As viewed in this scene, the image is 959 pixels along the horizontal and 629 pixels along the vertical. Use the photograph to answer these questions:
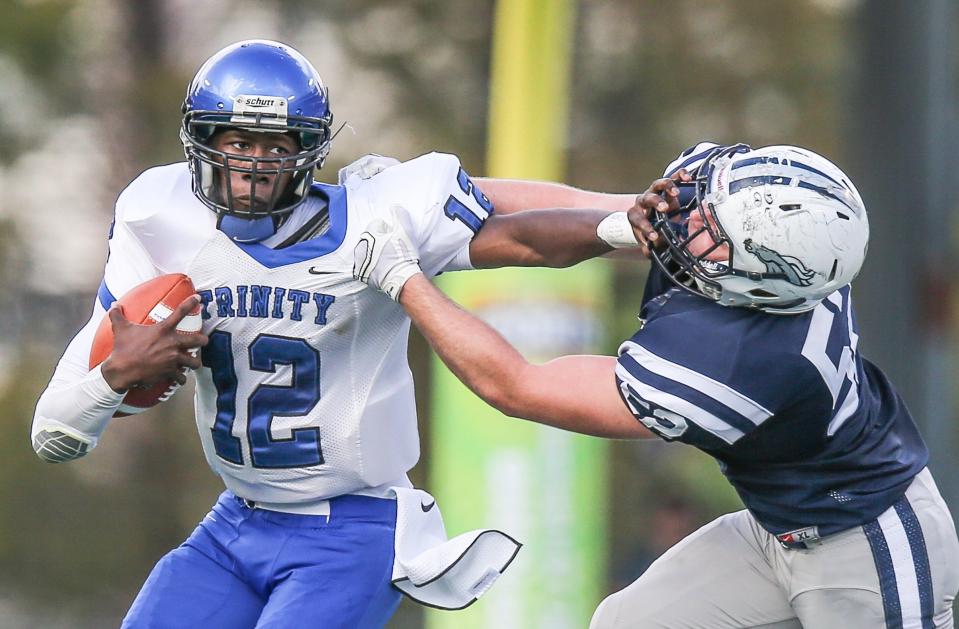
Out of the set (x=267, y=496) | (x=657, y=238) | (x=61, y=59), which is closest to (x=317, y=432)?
(x=267, y=496)

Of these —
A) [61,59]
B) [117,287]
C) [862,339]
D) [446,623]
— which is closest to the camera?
[117,287]

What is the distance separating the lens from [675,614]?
3.72 m

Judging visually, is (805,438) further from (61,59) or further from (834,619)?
(61,59)

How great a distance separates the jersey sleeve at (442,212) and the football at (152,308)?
1.76 feet

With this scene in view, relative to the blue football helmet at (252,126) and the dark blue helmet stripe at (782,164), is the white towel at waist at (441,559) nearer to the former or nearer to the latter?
the blue football helmet at (252,126)

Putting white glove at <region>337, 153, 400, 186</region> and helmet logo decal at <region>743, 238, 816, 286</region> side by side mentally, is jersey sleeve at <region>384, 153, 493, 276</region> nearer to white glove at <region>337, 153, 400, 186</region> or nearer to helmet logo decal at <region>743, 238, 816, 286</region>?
white glove at <region>337, 153, 400, 186</region>

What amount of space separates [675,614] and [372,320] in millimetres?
1080

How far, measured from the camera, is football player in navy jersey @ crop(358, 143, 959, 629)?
326cm

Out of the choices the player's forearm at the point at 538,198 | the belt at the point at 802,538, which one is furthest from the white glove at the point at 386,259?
the belt at the point at 802,538

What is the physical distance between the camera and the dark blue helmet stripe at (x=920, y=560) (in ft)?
11.4

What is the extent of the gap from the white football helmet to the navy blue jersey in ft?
0.31

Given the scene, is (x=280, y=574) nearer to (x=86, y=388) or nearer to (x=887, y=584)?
(x=86, y=388)

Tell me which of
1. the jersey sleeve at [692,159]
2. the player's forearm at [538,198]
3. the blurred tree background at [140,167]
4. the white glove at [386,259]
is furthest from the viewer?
the blurred tree background at [140,167]

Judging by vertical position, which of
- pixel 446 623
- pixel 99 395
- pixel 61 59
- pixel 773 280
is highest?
pixel 773 280
